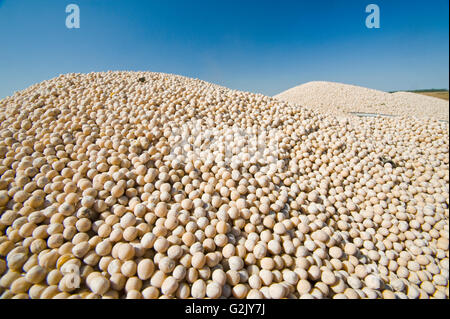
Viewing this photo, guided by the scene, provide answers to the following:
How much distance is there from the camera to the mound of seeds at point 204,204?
3.19 ft

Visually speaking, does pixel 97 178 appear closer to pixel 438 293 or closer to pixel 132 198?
pixel 132 198

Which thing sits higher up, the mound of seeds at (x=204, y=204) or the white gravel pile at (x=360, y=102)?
the white gravel pile at (x=360, y=102)

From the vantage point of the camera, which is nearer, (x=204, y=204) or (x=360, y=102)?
(x=204, y=204)

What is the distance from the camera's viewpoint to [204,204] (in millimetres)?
1362

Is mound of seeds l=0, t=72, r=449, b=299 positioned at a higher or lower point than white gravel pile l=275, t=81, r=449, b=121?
lower

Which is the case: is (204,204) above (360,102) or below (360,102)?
below

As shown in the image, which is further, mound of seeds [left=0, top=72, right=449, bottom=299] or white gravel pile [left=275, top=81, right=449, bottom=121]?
white gravel pile [left=275, top=81, right=449, bottom=121]

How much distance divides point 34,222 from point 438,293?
2516 millimetres

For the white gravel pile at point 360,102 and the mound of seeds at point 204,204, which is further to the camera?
the white gravel pile at point 360,102

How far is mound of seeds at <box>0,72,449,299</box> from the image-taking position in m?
0.97

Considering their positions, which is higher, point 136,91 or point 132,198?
point 136,91
